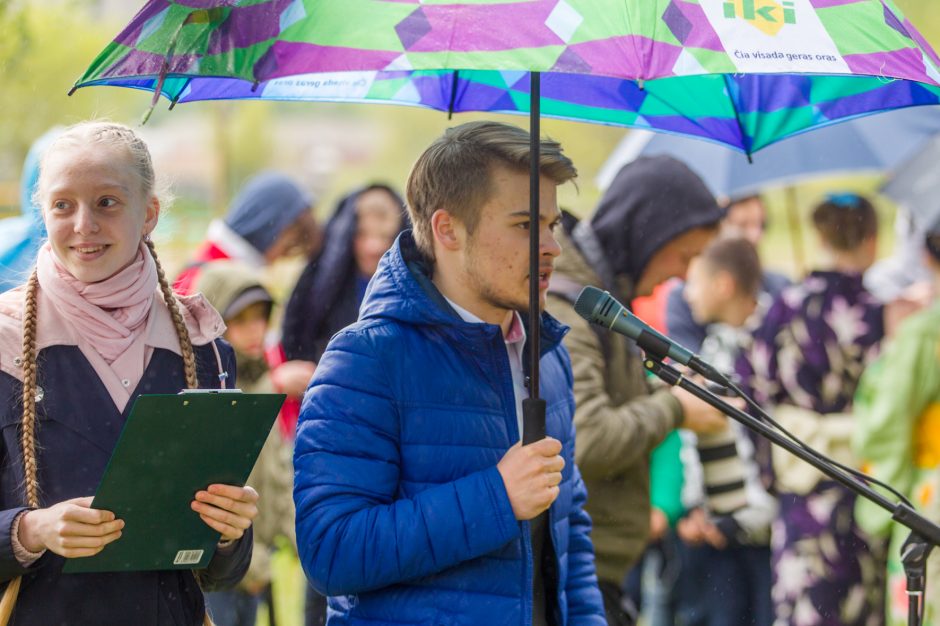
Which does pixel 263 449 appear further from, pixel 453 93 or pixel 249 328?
pixel 453 93

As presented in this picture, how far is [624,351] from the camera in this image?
4594mm

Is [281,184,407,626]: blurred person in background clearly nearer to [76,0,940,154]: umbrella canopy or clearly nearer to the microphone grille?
[76,0,940,154]: umbrella canopy

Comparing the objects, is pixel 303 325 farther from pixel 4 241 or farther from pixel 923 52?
pixel 923 52

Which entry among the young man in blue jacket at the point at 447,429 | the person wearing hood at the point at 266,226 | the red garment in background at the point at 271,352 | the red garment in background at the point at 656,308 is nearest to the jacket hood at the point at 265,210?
the person wearing hood at the point at 266,226

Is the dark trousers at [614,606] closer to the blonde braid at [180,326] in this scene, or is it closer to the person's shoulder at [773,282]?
the blonde braid at [180,326]

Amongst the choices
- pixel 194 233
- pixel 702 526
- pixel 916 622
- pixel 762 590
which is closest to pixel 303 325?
pixel 702 526

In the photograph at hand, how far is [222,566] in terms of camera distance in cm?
300

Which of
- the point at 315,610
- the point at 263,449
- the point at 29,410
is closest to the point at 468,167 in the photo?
the point at 29,410

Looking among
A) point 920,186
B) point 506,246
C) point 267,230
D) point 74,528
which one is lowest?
point 74,528

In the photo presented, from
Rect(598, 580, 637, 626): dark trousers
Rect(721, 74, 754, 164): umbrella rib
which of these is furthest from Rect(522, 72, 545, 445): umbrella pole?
Rect(598, 580, 637, 626): dark trousers

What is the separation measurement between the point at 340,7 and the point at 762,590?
4.52 metres

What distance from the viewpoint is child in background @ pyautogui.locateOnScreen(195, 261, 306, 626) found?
5688 mm

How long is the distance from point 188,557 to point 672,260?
2661 mm

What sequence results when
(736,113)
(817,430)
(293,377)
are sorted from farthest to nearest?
1. (817,430)
2. (293,377)
3. (736,113)
